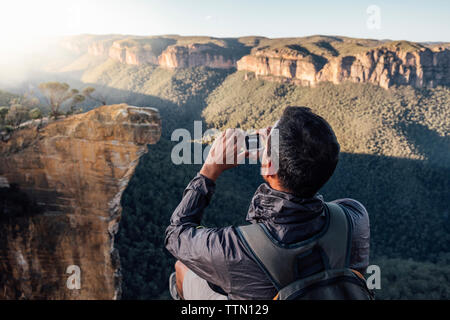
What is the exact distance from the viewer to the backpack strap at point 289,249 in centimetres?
122

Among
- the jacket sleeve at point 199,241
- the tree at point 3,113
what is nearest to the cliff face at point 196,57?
the tree at point 3,113

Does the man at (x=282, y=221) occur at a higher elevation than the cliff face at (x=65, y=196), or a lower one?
higher

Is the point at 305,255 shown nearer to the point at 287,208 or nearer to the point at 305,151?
the point at 287,208

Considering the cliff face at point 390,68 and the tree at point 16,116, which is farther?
the cliff face at point 390,68

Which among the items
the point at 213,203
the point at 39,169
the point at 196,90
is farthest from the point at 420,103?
the point at 39,169

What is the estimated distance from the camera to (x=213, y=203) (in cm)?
2169

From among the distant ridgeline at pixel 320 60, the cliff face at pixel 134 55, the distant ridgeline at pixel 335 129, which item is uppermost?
the cliff face at pixel 134 55

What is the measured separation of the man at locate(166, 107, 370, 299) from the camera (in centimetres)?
129

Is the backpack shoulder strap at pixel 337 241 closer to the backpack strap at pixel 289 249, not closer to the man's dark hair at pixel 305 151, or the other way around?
the backpack strap at pixel 289 249

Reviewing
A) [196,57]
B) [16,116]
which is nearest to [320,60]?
[196,57]

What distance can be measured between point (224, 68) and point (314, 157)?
6684 centimetres

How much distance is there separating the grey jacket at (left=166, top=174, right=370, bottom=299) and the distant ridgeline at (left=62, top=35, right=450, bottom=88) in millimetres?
43568

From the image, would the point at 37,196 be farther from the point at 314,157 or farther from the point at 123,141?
the point at 314,157

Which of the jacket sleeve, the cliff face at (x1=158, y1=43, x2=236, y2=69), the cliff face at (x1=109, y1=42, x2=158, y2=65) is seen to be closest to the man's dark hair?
the jacket sleeve
